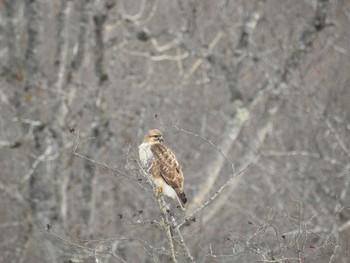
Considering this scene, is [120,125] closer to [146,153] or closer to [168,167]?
[168,167]

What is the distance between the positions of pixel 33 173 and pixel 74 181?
970 millimetres

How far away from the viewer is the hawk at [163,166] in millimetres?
8109

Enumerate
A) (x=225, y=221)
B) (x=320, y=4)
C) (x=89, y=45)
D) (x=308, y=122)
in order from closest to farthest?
1. (x=320, y=4)
2. (x=89, y=45)
3. (x=225, y=221)
4. (x=308, y=122)

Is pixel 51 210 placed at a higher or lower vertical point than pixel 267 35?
lower

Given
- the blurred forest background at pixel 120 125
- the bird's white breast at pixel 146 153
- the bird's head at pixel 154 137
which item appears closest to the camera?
the bird's white breast at pixel 146 153

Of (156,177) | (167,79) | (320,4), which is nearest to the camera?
(156,177)

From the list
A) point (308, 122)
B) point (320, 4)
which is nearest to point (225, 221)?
point (308, 122)

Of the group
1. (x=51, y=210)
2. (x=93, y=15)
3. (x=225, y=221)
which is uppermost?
(x=93, y=15)

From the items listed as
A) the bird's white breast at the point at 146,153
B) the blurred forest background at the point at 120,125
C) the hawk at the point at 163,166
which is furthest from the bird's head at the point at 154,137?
the blurred forest background at the point at 120,125

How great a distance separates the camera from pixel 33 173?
494 inches

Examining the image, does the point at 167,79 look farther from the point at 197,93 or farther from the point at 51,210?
the point at 51,210

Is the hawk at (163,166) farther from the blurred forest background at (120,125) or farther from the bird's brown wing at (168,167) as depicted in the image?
the blurred forest background at (120,125)

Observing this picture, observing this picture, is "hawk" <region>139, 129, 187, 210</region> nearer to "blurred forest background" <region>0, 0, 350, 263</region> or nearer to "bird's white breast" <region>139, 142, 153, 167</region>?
"bird's white breast" <region>139, 142, 153, 167</region>

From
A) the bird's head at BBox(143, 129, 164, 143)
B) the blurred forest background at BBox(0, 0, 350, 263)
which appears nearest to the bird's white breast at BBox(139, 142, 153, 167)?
the bird's head at BBox(143, 129, 164, 143)
